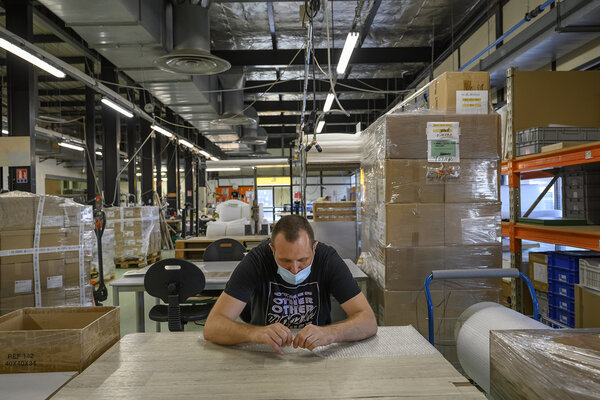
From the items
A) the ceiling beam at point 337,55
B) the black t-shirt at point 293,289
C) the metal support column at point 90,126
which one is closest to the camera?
the black t-shirt at point 293,289

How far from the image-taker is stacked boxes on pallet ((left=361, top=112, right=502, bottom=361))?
264cm

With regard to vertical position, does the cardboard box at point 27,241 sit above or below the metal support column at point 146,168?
below

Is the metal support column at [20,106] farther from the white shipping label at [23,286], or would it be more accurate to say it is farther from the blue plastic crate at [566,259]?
the blue plastic crate at [566,259]

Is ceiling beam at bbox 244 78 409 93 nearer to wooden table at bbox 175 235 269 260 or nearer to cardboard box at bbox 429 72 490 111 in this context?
wooden table at bbox 175 235 269 260

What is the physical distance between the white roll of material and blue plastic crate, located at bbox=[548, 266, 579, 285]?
1497mm

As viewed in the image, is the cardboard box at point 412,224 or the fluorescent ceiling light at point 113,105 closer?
the cardboard box at point 412,224

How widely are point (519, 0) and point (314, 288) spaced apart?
4.88m

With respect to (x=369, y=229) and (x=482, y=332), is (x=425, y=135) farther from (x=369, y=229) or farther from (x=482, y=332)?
(x=482, y=332)

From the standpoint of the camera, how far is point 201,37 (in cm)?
→ 549

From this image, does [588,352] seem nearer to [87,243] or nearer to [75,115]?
[87,243]

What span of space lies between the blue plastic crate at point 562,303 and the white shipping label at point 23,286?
4301mm

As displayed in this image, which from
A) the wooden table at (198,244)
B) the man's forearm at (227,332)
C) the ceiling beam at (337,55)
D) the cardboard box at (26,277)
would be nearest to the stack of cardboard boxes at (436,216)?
the man's forearm at (227,332)

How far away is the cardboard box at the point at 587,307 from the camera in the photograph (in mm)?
2707

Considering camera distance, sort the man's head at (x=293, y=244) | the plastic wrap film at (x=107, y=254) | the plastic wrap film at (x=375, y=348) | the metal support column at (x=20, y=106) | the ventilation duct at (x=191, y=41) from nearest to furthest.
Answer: the plastic wrap film at (x=375, y=348)
the man's head at (x=293, y=244)
the ventilation duct at (x=191, y=41)
the metal support column at (x=20, y=106)
the plastic wrap film at (x=107, y=254)
